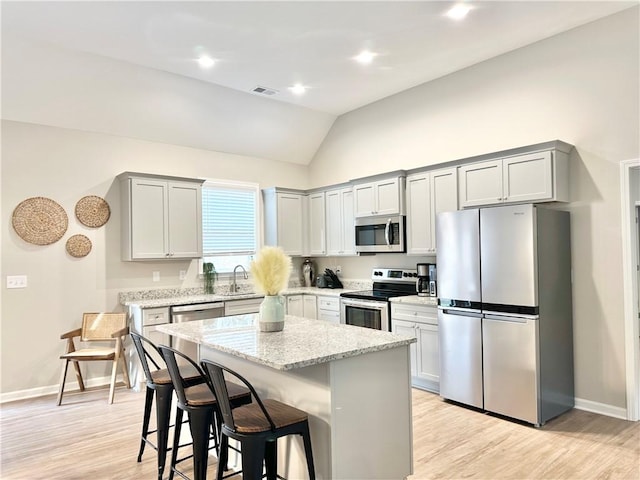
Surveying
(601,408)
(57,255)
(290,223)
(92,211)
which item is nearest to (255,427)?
(601,408)

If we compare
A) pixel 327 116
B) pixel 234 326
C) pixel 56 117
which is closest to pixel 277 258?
pixel 234 326

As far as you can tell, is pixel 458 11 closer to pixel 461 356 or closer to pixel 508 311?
pixel 508 311

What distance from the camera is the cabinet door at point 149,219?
5.05 m

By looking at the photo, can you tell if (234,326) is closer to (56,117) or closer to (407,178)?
(407,178)

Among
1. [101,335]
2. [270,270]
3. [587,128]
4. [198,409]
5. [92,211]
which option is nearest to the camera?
[198,409]

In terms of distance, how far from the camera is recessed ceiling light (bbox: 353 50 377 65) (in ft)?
14.4

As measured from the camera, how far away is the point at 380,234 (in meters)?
5.40

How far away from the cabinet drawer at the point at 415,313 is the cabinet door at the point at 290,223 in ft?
6.83

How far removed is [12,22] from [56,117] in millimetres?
1229

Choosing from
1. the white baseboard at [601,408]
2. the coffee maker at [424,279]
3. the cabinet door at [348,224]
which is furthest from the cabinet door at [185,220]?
the white baseboard at [601,408]

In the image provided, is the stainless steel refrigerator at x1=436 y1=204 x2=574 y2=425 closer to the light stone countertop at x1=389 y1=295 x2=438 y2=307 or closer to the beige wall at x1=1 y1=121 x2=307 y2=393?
the light stone countertop at x1=389 y1=295 x2=438 y2=307

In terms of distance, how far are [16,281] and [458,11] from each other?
4901 mm

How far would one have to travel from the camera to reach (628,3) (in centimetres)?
366

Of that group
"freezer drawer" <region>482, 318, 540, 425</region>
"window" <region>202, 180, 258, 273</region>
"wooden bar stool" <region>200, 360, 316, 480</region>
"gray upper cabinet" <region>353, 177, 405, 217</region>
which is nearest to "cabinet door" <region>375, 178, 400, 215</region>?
"gray upper cabinet" <region>353, 177, 405, 217</region>
